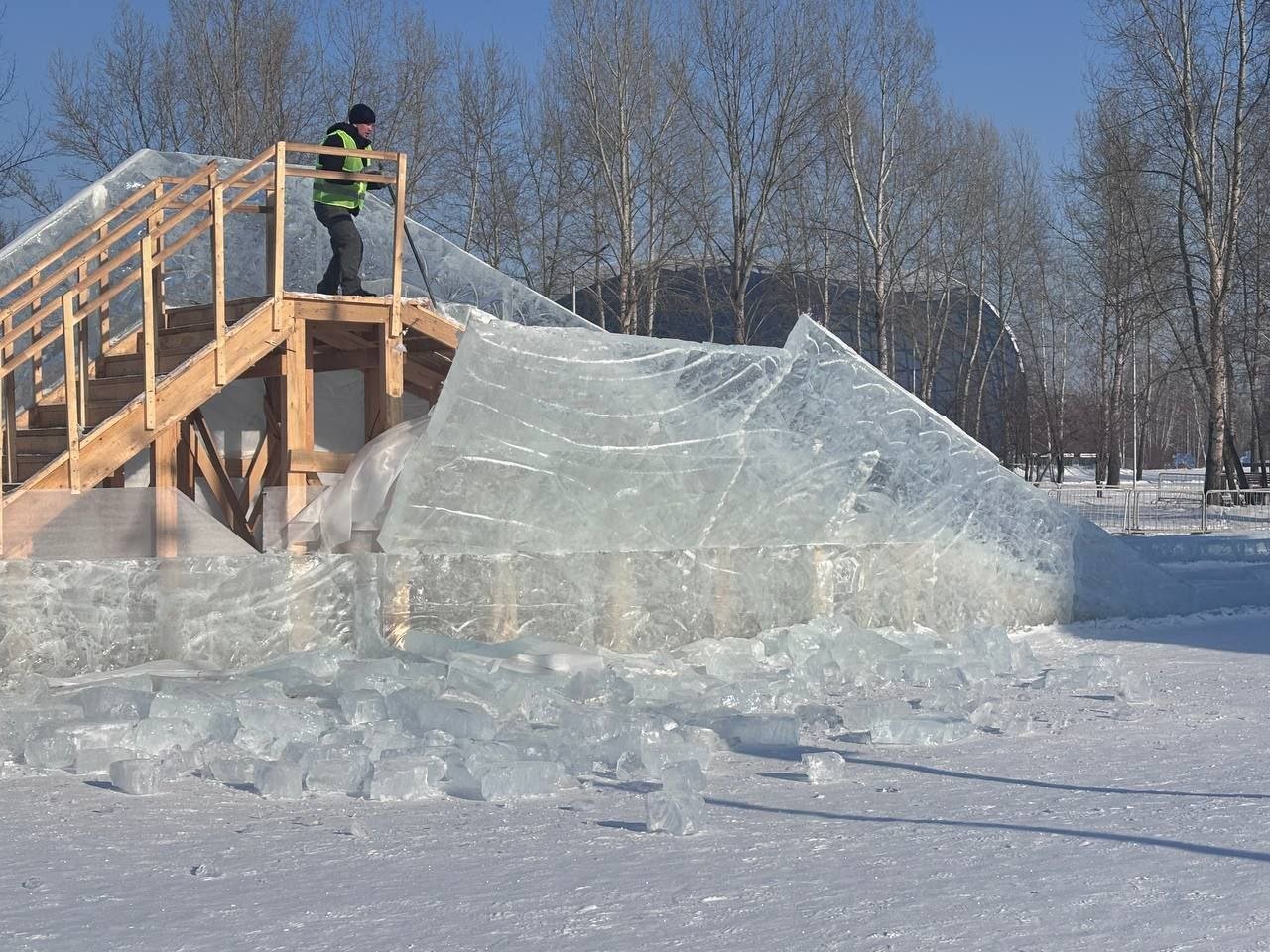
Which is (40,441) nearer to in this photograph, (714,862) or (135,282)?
(135,282)

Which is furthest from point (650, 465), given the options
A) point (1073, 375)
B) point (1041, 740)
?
point (1073, 375)

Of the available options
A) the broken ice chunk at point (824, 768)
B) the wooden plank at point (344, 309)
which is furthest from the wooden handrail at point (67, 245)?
the broken ice chunk at point (824, 768)

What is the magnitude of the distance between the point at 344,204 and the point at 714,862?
7013 mm

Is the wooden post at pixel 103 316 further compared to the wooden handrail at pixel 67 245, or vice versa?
the wooden post at pixel 103 316

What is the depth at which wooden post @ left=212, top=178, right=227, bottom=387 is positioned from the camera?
9.37 meters

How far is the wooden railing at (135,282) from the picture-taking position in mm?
8695

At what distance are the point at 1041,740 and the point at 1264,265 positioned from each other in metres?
26.8

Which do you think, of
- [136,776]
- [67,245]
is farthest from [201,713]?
[67,245]

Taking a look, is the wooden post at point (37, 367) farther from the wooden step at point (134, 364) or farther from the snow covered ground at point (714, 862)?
the snow covered ground at point (714, 862)

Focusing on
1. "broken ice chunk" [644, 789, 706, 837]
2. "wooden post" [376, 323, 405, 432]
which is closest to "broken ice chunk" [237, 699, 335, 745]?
"broken ice chunk" [644, 789, 706, 837]

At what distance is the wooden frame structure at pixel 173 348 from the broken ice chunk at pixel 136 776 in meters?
2.86

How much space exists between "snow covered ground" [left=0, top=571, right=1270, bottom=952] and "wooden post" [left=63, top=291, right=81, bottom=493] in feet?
9.04

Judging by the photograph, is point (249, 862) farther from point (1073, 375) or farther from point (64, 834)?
point (1073, 375)

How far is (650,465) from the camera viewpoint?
10398 millimetres
